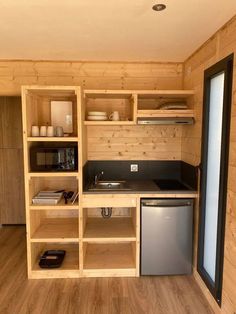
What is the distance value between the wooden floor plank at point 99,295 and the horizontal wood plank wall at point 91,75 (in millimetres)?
2226

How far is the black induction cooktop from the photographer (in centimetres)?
269

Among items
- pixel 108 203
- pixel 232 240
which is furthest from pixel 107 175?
pixel 232 240

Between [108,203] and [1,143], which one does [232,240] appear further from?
[1,143]

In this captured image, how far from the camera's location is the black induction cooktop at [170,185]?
2.69 meters

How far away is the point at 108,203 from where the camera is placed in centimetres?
258

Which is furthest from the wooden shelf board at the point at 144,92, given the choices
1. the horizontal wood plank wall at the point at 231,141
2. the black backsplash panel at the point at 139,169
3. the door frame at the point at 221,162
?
the black backsplash panel at the point at 139,169

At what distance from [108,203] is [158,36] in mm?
1701

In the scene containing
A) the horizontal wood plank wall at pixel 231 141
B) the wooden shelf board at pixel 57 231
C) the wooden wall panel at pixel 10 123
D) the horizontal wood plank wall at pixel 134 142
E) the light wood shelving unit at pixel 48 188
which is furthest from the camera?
the wooden wall panel at pixel 10 123

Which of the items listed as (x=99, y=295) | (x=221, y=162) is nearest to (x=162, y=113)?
(x=221, y=162)

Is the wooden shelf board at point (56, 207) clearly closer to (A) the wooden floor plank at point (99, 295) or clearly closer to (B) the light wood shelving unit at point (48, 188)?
(B) the light wood shelving unit at point (48, 188)

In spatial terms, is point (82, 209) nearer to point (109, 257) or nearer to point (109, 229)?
point (109, 229)

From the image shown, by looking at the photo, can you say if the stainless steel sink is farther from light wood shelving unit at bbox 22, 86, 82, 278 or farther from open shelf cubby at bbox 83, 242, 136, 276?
open shelf cubby at bbox 83, 242, 136, 276

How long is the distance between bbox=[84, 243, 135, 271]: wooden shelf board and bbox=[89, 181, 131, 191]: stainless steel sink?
82 centimetres

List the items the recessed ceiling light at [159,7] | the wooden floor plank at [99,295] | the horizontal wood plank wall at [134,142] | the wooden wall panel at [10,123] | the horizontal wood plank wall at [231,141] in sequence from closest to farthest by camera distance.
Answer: the recessed ceiling light at [159,7] → the horizontal wood plank wall at [231,141] → the wooden floor plank at [99,295] → the horizontal wood plank wall at [134,142] → the wooden wall panel at [10,123]
